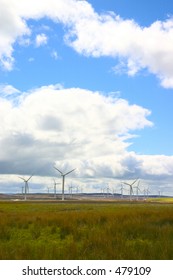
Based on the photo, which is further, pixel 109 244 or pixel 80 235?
pixel 80 235

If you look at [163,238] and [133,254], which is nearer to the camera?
[133,254]

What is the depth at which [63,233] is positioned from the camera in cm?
1994

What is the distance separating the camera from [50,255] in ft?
43.4
